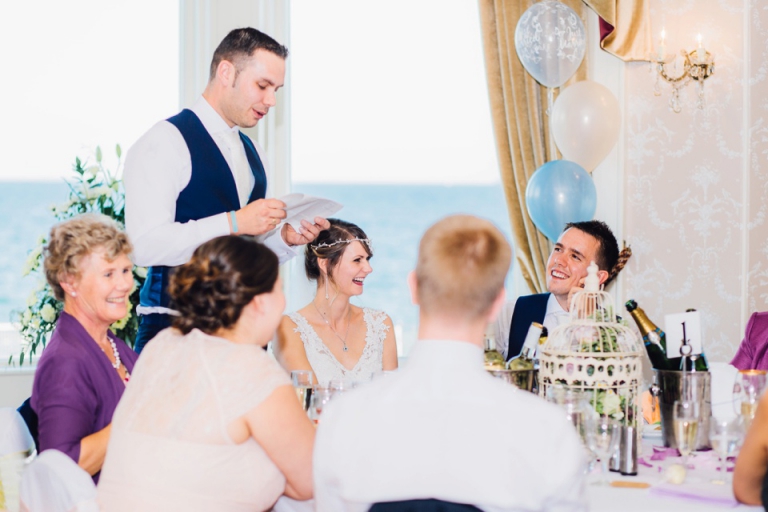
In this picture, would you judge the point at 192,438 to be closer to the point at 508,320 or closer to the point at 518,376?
the point at 518,376

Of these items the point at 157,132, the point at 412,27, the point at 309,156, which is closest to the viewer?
the point at 157,132

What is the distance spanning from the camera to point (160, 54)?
476 cm

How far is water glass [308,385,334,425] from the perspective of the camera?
81.6 inches

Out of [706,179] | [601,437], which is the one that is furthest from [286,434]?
[706,179]

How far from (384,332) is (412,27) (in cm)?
512

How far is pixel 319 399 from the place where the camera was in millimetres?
2074

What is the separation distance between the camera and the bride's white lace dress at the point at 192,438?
5.24ft

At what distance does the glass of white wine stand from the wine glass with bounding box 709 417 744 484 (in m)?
0.06

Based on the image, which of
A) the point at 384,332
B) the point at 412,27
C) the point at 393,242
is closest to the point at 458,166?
the point at 393,242

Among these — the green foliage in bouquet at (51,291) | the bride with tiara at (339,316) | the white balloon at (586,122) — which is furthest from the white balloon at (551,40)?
the green foliage in bouquet at (51,291)

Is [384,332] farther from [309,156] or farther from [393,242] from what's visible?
[393,242]

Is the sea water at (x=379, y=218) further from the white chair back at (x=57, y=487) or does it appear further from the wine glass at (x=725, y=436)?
the white chair back at (x=57, y=487)

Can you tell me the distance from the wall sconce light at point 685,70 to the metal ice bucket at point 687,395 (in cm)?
240

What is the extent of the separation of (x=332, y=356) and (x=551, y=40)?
6.55 feet
